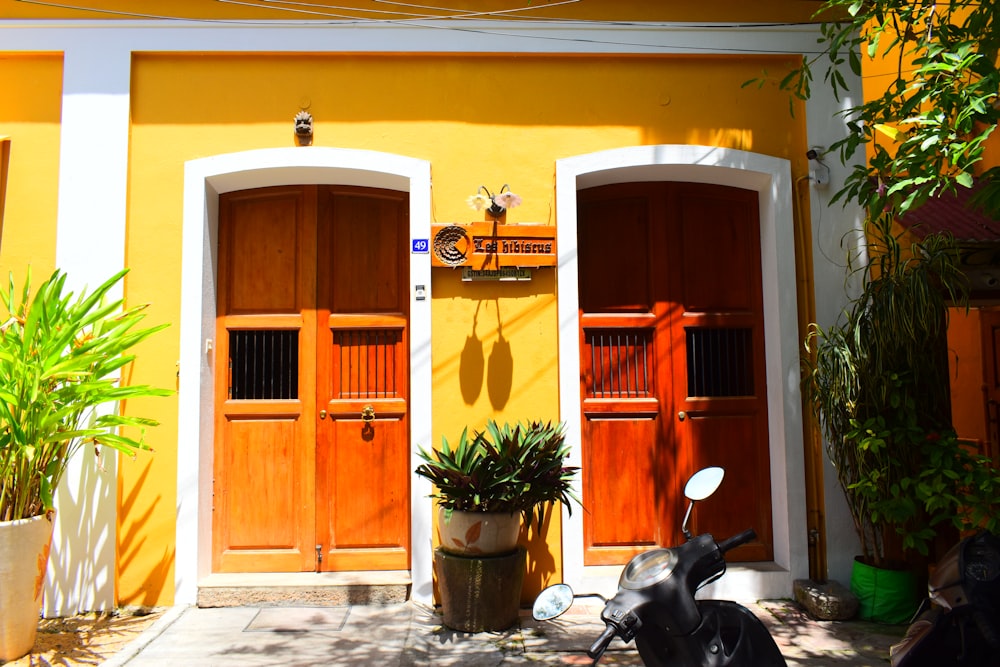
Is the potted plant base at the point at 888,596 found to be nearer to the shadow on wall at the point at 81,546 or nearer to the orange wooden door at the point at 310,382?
the orange wooden door at the point at 310,382

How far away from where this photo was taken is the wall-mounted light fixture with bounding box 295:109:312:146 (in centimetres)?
484

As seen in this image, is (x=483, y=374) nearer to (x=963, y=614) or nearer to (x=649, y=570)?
(x=649, y=570)

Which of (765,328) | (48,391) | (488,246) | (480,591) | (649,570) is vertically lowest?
(480,591)

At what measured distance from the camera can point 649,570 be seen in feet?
7.54

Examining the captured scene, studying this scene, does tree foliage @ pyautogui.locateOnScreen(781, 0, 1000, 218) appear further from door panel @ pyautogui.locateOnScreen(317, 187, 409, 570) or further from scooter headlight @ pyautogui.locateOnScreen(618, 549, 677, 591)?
door panel @ pyautogui.locateOnScreen(317, 187, 409, 570)

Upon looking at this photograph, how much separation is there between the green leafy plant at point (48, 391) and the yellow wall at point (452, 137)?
2.24 ft

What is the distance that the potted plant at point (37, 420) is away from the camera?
3.74 m

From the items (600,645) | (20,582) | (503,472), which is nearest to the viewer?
(600,645)

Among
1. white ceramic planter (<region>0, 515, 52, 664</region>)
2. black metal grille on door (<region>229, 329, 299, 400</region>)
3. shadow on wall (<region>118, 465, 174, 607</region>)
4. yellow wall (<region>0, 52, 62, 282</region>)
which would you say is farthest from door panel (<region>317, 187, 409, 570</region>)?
yellow wall (<region>0, 52, 62, 282</region>)

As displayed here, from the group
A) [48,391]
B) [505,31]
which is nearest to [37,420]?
[48,391]

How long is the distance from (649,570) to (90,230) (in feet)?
14.0

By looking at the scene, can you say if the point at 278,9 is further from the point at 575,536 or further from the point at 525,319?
the point at 575,536

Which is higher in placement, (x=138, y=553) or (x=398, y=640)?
(x=138, y=553)

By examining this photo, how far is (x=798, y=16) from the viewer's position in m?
5.16
